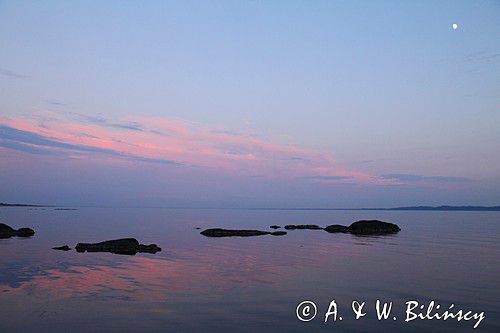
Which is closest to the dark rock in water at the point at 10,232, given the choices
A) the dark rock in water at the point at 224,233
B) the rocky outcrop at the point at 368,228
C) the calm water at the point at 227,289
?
the calm water at the point at 227,289

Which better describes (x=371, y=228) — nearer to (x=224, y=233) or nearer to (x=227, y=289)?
(x=224, y=233)

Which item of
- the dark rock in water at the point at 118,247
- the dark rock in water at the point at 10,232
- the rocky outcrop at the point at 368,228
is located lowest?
the dark rock in water at the point at 10,232

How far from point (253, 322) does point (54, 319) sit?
909cm

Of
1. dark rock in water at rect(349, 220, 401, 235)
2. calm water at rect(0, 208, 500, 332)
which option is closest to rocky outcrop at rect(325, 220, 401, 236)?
dark rock in water at rect(349, 220, 401, 235)

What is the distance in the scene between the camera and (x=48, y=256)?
3672cm

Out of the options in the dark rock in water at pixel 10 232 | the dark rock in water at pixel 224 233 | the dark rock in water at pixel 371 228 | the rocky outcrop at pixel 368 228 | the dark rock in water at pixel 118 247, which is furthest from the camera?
the rocky outcrop at pixel 368 228

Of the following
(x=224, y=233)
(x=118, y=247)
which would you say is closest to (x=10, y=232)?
(x=118, y=247)

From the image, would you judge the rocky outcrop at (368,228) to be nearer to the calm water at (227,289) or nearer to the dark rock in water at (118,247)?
the calm water at (227,289)

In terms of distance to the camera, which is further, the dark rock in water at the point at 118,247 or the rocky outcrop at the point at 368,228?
the rocky outcrop at the point at 368,228

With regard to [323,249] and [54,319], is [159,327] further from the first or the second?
[323,249]

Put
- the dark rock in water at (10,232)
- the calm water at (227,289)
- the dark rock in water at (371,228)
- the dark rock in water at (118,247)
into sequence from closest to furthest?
the calm water at (227,289)
the dark rock in water at (118,247)
the dark rock in water at (10,232)
the dark rock in water at (371,228)

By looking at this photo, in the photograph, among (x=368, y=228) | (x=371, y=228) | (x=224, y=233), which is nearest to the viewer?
(x=224, y=233)

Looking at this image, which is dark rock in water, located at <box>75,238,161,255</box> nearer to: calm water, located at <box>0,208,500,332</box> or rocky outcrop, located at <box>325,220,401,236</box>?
calm water, located at <box>0,208,500,332</box>

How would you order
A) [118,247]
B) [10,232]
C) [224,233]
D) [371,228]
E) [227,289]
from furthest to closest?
[371,228]
[224,233]
[10,232]
[118,247]
[227,289]
